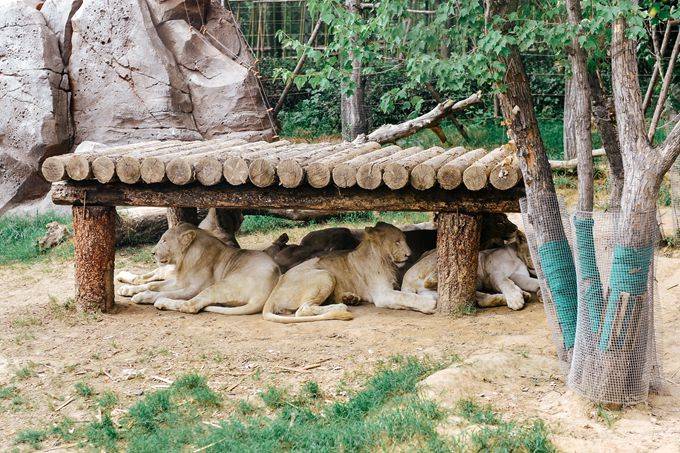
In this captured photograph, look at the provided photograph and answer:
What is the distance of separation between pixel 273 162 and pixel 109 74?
6666 millimetres

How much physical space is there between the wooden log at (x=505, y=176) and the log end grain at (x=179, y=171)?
94.4 inches

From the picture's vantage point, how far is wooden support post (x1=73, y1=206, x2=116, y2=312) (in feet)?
23.6

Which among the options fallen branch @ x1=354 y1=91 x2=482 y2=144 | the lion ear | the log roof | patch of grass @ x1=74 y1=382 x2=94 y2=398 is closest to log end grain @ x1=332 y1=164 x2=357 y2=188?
the log roof

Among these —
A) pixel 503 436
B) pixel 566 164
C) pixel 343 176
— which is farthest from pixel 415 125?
pixel 503 436

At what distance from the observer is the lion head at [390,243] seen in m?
7.37

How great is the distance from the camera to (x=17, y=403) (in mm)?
5371

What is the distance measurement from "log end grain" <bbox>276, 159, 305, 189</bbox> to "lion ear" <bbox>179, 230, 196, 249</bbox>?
4.73 feet

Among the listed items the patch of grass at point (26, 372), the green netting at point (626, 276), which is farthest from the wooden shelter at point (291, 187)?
the green netting at point (626, 276)

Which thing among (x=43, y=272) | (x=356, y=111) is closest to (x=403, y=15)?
(x=43, y=272)

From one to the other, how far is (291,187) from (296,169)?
0.17 m

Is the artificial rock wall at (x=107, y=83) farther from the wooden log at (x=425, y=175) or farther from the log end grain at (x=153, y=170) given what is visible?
the wooden log at (x=425, y=175)

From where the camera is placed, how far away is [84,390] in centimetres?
546

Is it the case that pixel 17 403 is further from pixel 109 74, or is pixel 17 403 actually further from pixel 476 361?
pixel 109 74

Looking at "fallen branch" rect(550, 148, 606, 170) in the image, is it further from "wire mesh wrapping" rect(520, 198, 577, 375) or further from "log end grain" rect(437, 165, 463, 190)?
"wire mesh wrapping" rect(520, 198, 577, 375)
